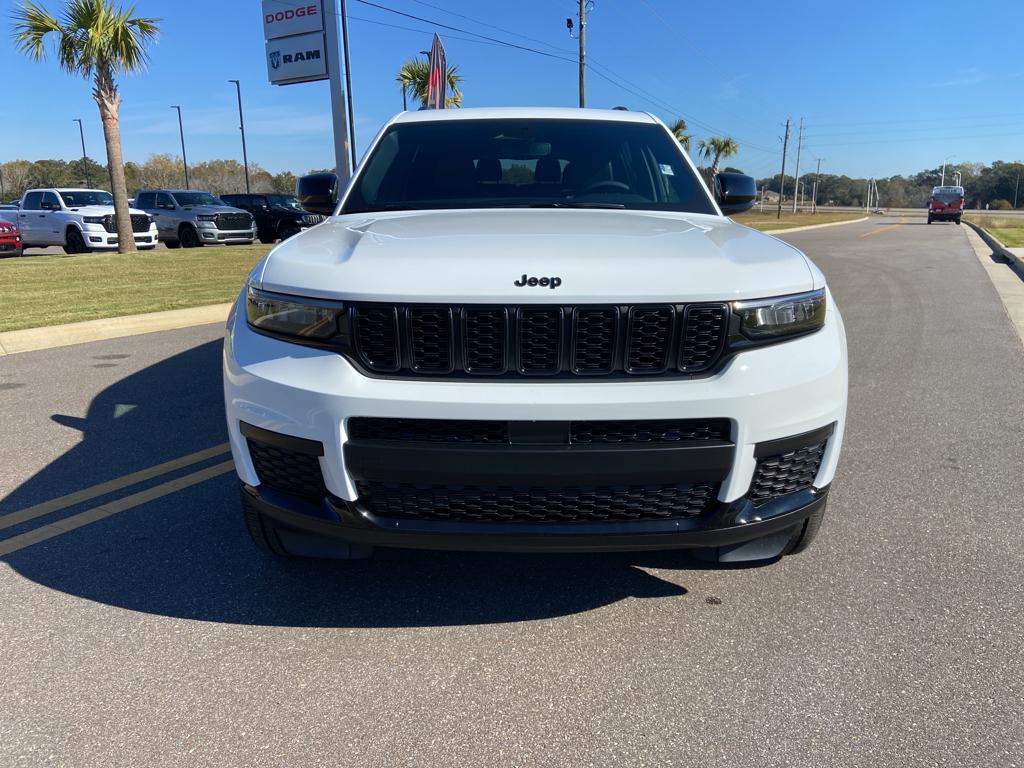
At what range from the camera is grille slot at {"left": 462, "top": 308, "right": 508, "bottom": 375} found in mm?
2295

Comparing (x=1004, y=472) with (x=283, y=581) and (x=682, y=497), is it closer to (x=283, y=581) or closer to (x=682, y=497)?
(x=682, y=497)

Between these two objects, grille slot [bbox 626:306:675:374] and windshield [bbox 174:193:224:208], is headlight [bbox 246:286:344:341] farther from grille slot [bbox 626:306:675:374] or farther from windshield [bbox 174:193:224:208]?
windshield [bbox 174:193:224:208]

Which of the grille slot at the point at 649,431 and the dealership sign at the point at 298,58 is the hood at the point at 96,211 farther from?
the grille slot at the point at 649,431

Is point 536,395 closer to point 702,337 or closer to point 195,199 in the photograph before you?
point 702,337

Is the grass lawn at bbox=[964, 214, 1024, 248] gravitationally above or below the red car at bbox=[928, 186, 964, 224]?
below

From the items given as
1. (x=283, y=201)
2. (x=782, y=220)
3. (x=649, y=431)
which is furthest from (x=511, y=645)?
(x=782, y=220)

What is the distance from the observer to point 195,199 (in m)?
24.0

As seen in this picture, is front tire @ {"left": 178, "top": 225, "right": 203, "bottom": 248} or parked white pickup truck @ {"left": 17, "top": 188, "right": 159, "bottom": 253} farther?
front tire @ {"left": 178, "top": 225, "right": 203, "bottom": 248}

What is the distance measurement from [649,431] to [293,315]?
3.73 ft

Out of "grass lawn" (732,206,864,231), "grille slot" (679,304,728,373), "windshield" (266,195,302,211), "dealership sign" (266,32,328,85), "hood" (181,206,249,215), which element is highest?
"dealership sign" (266,32,328,85)

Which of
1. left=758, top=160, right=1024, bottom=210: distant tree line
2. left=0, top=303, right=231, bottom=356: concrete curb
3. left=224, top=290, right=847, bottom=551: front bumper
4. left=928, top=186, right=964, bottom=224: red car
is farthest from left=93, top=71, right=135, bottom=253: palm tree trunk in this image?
left=758, top=160, right=1024, bottom=210: distant tree line

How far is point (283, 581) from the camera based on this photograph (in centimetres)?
300

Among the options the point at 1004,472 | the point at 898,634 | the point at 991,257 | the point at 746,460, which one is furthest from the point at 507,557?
the point at 991,257

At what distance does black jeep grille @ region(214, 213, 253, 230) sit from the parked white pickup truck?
201 cm
